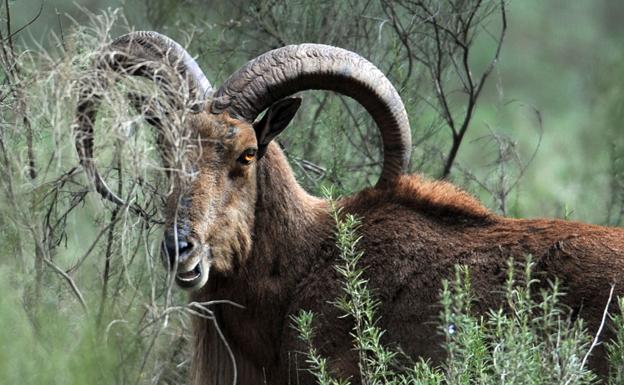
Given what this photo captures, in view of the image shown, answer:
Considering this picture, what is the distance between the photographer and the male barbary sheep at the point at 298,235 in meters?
8.45

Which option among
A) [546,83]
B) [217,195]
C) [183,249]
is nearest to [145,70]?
[217,195]

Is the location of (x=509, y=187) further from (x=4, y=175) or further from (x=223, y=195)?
(x=4, y=175)

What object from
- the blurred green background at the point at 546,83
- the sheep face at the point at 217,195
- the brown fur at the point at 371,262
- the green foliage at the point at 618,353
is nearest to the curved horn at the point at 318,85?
the sheep face at the point at 217,195

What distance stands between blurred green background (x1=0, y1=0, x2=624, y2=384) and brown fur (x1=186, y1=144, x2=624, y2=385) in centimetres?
53

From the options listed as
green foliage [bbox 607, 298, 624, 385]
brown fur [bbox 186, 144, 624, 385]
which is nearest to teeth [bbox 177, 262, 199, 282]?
brown fur [bbox 186, 144, 624, 385]

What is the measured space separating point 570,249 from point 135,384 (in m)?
2.85

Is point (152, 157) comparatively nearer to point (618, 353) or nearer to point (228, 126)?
point (228, 126)

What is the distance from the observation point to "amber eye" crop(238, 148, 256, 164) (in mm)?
8766

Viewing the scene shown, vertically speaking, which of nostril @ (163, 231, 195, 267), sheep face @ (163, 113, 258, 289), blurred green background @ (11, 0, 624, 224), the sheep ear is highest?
blurred green background @ (11, 0, 624, 224)

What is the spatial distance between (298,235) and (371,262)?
0.55 m

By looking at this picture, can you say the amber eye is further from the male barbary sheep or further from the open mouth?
the open mouth

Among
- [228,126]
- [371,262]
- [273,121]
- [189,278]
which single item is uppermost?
[273,121]

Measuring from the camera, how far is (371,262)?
897cm

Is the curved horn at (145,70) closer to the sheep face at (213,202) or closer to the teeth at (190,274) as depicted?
the sheep face at (213,202)
